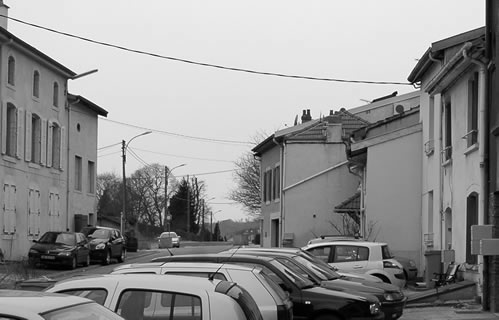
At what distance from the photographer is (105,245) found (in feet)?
113

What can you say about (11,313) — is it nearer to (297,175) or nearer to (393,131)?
(393,131)

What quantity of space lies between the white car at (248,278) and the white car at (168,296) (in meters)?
1.11

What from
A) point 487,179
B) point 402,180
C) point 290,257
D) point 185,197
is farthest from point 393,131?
point 185,197

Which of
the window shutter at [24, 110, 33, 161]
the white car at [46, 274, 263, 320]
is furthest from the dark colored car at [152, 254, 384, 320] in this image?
the window shutter at [24, 110, 33, 161]

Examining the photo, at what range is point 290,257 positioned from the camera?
13641 mm

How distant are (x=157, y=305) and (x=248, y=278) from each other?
6.52 ft

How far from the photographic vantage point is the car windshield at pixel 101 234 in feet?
117

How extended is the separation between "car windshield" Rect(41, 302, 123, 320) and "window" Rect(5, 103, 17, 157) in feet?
98.0

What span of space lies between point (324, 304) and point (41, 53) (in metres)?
27.2

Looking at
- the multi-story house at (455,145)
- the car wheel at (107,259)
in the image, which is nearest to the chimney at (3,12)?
the car wheel at (107,259)

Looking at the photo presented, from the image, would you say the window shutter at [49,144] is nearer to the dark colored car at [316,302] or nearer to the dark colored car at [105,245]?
the dark colored car at [105,245]

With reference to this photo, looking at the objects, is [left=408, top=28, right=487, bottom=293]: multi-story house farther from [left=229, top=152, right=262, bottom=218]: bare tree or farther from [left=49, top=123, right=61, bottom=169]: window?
[left=229, top=152, right=262, bottom=218]: bare tree

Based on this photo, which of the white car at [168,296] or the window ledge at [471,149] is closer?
the white car at [168,296]

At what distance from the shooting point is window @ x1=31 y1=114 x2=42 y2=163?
121 ft
